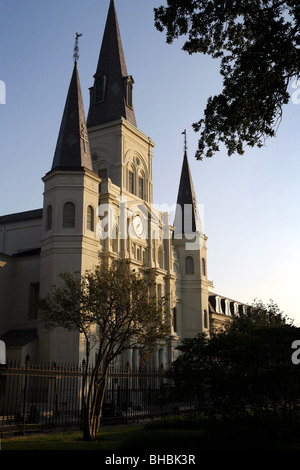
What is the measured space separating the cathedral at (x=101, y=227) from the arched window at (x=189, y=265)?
0.10 metres

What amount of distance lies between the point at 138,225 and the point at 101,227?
648cm

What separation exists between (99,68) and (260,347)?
43605mm

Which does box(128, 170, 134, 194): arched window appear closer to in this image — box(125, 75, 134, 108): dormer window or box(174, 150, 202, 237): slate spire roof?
box(125, 75, 134, 108): dormer window

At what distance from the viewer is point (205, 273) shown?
Result: 2008 inches

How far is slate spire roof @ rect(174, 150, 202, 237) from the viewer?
5233 centimetres

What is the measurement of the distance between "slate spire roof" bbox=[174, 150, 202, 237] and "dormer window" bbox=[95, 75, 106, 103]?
492 inches

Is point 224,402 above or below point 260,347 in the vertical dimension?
below

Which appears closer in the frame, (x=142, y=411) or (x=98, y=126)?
(x=142, y=411)

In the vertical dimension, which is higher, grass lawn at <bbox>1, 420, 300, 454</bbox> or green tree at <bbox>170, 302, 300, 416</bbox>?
green tree at <bbox>170, 302, 300, 416</bbox>

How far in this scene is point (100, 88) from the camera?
49906 millimetres

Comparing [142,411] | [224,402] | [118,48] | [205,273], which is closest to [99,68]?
[118,48]

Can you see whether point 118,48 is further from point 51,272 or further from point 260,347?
point 260,347

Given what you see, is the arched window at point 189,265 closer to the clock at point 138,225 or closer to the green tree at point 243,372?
the clock at point 138,225

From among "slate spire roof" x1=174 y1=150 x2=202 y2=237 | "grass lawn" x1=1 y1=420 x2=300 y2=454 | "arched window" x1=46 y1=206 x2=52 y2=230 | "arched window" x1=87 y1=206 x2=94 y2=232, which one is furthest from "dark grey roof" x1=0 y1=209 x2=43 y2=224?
"grass lawn" x1=1 y1=420 x2=300 y2=454
